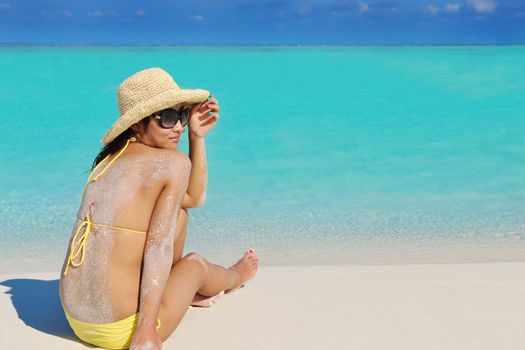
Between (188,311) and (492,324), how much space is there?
1298mm

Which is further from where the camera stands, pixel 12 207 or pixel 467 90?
pixel 467 90

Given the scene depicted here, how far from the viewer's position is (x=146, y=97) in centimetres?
266

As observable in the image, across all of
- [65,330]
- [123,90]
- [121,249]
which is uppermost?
[123,90]

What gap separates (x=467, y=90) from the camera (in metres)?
16.5

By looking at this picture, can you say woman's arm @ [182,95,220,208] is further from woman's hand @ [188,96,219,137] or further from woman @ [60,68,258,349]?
woman @ [60,68,258,349]

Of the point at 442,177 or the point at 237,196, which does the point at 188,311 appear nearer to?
the point at 237,196

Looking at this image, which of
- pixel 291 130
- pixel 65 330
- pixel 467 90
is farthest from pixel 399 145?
pixel 65 330

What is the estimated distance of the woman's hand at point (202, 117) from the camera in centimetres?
292

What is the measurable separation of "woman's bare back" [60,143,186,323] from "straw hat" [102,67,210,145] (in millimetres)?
130

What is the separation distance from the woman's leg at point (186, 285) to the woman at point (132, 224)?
0.05m

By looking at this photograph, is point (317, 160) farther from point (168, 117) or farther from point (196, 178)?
point (168, 117)

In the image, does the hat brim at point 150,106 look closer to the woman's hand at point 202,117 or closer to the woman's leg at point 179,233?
the woman's hand at point 202,117

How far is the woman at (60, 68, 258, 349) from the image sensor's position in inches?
103

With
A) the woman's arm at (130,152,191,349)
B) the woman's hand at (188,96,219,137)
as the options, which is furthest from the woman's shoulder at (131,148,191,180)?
the woman's hand at (188,96,219,137)
